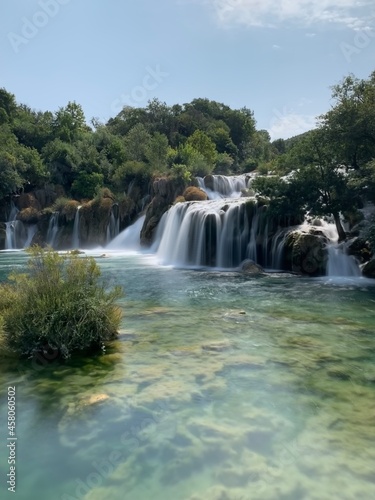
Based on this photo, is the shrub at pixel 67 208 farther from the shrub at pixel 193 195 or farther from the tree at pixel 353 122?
the tree at pixel 353 122

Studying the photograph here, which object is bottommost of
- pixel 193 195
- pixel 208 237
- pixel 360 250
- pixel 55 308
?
pixel 55 308

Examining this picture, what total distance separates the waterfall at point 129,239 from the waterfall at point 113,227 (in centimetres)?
61

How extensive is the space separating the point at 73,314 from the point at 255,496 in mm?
4260

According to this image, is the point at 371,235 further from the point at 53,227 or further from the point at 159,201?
the point at 53,227

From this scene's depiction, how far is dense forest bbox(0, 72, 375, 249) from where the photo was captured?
55.9 feet

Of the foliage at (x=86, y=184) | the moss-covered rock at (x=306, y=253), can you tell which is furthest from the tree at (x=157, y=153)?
the moss-covered rock at (x=306, y=253)

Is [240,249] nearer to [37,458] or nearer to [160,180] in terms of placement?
[160,180]

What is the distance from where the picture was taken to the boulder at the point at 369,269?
A: 15.6 m

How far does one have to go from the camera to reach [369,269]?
51.4ft

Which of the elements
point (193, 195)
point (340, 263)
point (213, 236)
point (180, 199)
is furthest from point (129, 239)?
point (340, 263)

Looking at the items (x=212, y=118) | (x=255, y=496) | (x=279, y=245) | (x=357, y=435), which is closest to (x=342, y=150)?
(x=279, y=245)

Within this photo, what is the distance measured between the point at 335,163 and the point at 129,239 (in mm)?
18172

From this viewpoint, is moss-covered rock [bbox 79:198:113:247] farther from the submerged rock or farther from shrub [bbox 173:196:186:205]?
the submerged rock

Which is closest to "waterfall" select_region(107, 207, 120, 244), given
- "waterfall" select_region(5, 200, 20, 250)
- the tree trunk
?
"waterfall" select_region(5, 200, 20, 250)
